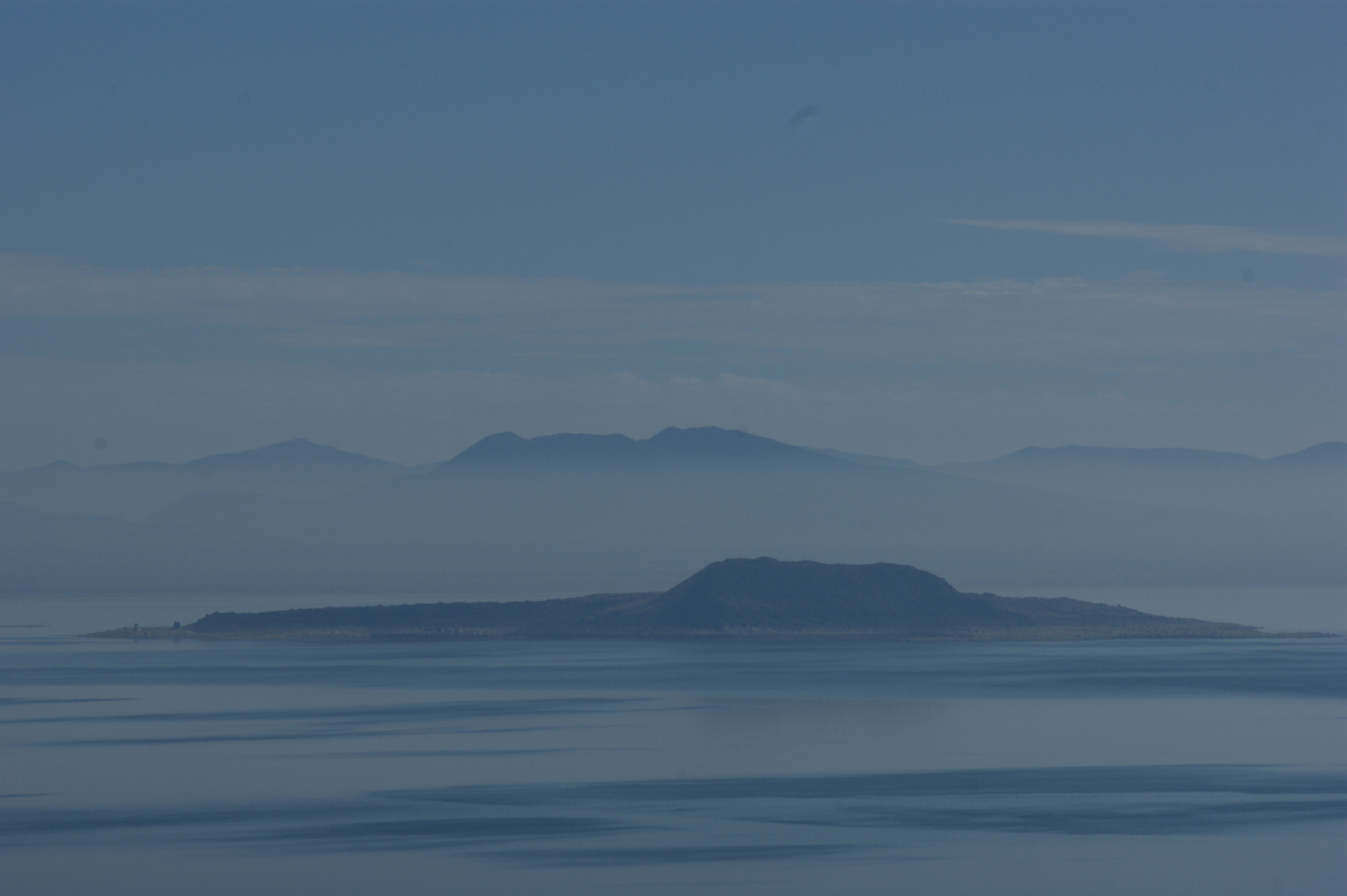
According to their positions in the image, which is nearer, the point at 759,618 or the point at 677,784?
the point at 677,784

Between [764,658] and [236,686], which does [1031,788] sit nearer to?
[236,686]

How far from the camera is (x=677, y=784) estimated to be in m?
31.3

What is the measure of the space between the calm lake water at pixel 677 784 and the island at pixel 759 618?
3298cm

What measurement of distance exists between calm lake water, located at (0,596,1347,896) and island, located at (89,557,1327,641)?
3298 centimetres

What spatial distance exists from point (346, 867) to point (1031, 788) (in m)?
14.5

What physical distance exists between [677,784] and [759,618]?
62.5 m

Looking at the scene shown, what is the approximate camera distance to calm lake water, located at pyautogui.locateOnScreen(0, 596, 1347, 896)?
2336 cm

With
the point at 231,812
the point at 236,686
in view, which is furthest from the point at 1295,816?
the point at 236,686

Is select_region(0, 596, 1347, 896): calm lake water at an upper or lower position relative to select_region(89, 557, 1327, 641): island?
lower

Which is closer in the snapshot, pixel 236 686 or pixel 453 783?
pixel 453 783

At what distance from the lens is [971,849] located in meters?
24.8

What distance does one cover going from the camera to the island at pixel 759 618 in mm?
92938

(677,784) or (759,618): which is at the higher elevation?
(759,618)

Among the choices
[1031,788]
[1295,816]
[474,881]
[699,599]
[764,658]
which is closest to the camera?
[474,881]
